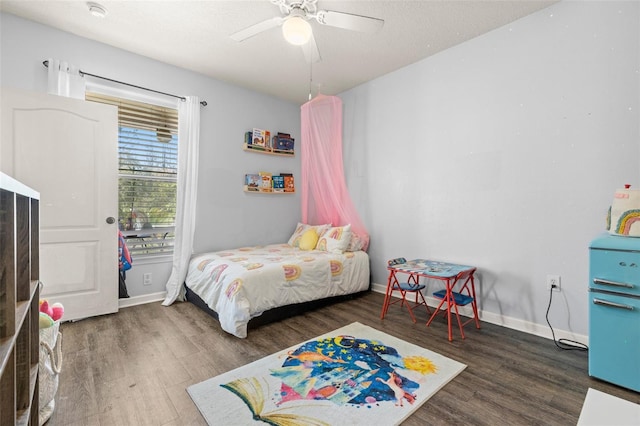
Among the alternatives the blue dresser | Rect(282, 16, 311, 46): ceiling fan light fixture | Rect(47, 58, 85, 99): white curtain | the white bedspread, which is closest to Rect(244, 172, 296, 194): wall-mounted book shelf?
the white bedspread

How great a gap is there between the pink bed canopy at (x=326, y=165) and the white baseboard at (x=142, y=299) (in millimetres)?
1924

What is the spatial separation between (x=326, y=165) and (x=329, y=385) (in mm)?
2336

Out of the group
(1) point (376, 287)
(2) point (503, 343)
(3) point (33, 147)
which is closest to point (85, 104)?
(3) point (33, 147)

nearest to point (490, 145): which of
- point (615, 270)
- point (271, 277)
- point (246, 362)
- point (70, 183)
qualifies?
Answer: point (615, 270)

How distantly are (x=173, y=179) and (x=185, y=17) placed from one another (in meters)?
1.63

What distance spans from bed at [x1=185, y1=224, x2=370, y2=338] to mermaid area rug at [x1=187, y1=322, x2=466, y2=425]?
0.51 m

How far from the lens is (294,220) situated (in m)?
4.42

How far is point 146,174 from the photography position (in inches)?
128

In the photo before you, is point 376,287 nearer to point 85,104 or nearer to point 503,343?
point 503,343

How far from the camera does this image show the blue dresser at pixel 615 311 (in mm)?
1663

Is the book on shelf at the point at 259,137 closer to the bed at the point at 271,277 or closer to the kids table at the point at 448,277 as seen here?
the bed at the point at 271,277

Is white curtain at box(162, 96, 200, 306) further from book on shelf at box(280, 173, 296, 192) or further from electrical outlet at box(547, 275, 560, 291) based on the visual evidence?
electrical outlet at box(547, 275, 560, 291)

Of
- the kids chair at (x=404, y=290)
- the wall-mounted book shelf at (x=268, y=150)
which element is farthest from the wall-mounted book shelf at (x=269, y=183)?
the kids chair at (x=404, y=290)

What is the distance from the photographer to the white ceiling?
2.33 meters
